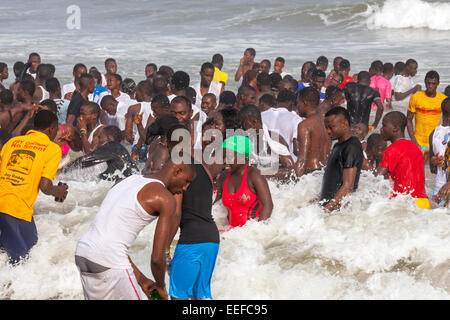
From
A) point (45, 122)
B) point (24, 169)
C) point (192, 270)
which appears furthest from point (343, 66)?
point (192, 270)

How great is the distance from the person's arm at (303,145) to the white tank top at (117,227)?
358 centimetres

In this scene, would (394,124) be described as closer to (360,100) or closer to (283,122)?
(283,122)

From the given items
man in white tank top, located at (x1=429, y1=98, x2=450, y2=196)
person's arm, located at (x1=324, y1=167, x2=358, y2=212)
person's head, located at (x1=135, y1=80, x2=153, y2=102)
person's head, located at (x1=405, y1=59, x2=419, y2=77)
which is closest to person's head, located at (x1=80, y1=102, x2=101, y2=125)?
person's head, located at (x1=135, y1=80, x2=153, y2=102)

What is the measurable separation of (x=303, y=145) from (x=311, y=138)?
0.12 m

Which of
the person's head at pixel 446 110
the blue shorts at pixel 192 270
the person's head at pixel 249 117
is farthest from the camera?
the person's head at pixel 446 110

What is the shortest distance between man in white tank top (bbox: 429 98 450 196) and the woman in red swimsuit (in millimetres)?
2539

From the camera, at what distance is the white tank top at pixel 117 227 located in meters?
3.91

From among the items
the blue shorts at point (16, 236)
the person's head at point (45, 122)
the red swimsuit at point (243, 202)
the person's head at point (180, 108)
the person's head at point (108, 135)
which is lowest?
the blue shorts at point (16, 236)

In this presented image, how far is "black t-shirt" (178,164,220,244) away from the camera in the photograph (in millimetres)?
4516

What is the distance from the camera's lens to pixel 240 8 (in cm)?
3331

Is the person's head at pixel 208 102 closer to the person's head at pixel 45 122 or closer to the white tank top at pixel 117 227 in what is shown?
the person's head at pixel 45 122

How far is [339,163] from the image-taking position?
612 centimetres

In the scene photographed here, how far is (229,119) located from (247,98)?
1958 mm

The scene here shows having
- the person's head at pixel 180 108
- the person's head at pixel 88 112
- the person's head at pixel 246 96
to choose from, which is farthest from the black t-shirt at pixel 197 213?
the person's head at pixel 246 96
